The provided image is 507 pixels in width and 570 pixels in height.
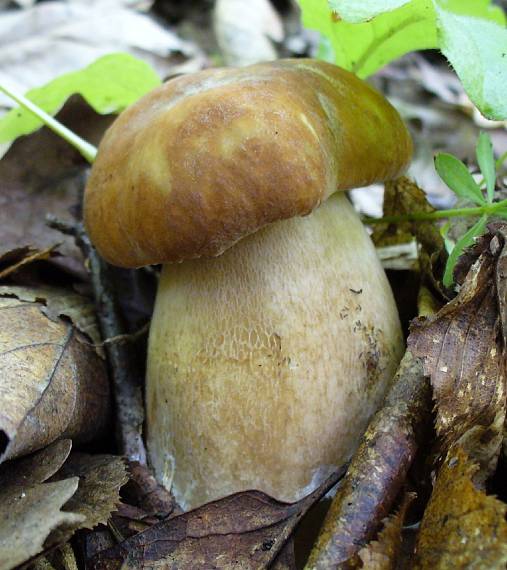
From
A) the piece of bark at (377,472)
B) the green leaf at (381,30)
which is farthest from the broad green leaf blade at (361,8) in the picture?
the piece of bark at (377,472)

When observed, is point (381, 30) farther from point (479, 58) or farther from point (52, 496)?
point (52, 496)

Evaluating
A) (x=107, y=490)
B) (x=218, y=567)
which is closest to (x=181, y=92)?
(x=107, y=490)

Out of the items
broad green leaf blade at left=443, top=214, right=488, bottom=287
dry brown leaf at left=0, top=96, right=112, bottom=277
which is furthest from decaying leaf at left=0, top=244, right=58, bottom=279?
broad green leaf blade at left=443, top=214, right=488, bottom=287

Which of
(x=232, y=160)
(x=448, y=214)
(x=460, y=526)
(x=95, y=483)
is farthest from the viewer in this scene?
(x=448, y=214)

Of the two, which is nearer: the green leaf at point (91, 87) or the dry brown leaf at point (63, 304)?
the dry brown leaf at point (63, 304)

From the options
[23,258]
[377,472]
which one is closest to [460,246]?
[377,472]

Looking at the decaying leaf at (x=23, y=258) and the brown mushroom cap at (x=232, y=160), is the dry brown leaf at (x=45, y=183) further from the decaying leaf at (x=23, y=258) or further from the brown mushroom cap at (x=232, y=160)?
the brown mushroom cap at (x=232, y=160)

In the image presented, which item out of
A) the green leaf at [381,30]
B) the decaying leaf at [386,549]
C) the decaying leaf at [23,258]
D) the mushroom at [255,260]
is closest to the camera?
the decaying leaf at [386,549]
